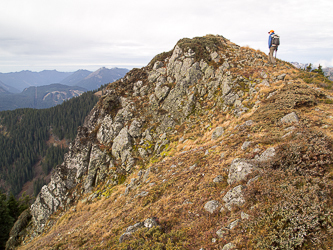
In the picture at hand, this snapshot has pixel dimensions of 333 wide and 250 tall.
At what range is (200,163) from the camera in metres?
12.4

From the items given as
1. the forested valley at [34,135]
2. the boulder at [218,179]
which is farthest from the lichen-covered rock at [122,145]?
the forested valley at [34,135]

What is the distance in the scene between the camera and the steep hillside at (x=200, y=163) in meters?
5.79

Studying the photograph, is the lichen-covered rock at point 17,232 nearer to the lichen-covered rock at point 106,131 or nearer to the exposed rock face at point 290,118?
the lichen-covered rock at point 106,131

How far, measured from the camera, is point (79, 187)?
2450 centimetres

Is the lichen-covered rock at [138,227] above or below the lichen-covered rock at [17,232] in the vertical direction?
above

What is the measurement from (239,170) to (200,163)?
4179mm

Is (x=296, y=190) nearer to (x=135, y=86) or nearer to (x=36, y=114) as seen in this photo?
(x=135, y=86)

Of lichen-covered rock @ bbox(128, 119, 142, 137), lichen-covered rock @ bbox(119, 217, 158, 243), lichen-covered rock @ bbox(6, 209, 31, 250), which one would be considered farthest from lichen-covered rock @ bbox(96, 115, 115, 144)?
lichen-covered rock @ bbox(119, 217, 158, 243)

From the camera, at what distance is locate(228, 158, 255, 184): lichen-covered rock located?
8180 millimetres

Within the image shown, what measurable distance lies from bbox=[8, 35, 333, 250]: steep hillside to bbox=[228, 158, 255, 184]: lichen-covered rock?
0.19ft

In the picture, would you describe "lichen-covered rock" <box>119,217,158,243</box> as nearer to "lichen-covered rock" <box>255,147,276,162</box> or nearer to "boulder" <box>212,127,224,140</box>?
"lichen-covered rock" <box>255,147,276,162</box>

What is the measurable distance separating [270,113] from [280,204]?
9.79 metres

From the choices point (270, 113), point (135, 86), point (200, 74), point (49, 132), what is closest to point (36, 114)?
point (49, 132)

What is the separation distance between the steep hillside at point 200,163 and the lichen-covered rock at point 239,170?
0.19 feet
